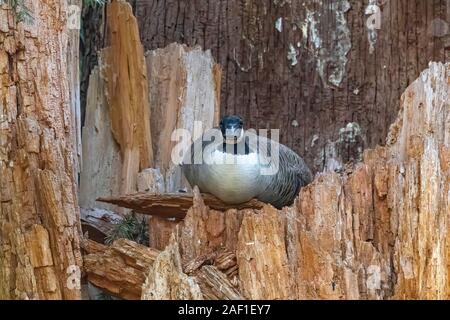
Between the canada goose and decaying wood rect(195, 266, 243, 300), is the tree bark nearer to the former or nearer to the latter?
the canada goose

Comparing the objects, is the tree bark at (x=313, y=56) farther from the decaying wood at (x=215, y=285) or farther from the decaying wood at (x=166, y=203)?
the decaying wood at (x=215, y=285)

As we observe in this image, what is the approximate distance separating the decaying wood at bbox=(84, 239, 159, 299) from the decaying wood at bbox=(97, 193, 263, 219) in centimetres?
28

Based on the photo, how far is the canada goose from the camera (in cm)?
484

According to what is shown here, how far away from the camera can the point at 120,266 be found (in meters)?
4.63

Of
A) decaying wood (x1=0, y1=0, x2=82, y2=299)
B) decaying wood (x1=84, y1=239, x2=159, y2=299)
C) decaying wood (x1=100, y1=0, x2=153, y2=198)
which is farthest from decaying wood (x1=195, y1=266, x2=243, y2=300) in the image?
decaying wood (x1=100, y1=0, x2=153, y2=198)

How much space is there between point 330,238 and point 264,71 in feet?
7.64

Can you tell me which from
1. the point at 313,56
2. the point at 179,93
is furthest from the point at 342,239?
the point at 313,56

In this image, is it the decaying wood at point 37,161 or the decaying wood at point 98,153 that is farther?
the decaying wood at point 98,153

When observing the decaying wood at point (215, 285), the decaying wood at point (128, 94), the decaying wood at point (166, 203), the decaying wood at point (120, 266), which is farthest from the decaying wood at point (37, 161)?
the decaying wood at point (128, 94)

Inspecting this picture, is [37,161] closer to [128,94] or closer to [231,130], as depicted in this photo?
[231,130]

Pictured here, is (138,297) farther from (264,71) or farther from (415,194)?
(264,71)

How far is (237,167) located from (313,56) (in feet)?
6.56

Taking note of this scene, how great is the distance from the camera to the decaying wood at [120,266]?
4.54m
